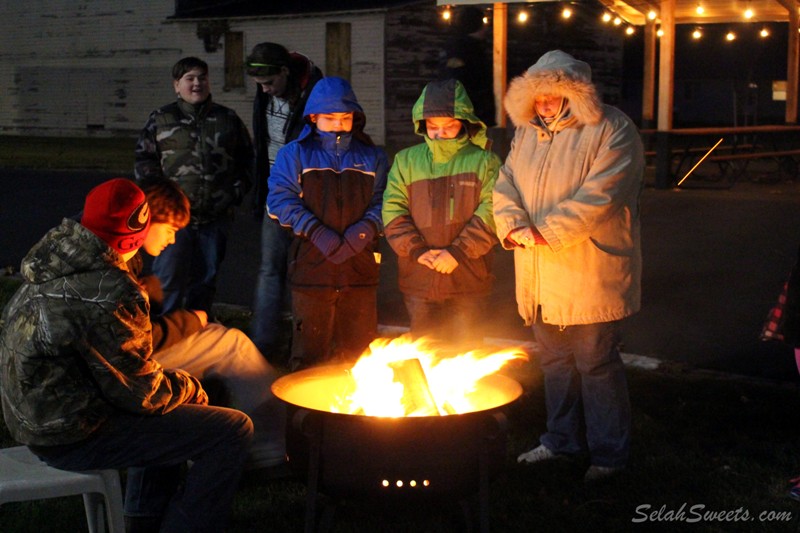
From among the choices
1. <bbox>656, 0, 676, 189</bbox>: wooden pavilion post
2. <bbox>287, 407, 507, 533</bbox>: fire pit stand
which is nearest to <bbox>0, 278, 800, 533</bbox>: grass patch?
<bbox>287, 407, 507, 533</bbox>: fire pit stand

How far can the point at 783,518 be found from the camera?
4.39m

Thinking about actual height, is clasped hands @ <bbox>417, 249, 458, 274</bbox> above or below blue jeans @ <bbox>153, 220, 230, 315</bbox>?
above

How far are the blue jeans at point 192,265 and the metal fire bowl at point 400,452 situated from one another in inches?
118

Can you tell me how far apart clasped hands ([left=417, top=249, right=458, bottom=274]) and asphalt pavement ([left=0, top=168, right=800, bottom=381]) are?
86.9 inches

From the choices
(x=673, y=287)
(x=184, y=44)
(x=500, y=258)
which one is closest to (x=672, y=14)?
(x=500, y=258)

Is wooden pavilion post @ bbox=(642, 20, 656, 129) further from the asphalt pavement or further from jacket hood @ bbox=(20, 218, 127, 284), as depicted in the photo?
jacket hood @ bbox=(20, 218, 127, 284)

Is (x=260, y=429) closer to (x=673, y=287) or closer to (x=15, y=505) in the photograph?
(x=15, y=505)

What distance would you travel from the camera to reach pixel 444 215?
17.4 feet

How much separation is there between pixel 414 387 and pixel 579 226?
114 centimetres

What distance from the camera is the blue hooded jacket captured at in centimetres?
555

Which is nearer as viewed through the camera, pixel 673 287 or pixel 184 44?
pixel 673 287

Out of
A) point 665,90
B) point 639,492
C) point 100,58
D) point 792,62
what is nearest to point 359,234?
point 639,492

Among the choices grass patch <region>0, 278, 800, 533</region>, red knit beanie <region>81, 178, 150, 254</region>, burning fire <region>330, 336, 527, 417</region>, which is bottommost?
grass patch <region>0, 278, 800, 533</region>

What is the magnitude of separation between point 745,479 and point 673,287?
471 cm
